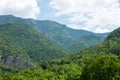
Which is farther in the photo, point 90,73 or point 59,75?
point 59,75

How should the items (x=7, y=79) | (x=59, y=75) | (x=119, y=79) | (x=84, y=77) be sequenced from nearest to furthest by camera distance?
(x=119, y=79), (x=84, y=77), (x=7, y=79), (x=59, y=75)

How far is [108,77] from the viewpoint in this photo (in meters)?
118

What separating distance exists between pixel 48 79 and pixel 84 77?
2392 inches

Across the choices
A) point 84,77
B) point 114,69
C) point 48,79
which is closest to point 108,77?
point 114,69

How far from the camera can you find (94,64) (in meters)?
126

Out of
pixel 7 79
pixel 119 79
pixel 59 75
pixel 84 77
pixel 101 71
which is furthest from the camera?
pixel 59 75

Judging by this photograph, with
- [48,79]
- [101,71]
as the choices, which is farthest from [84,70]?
[48,79]

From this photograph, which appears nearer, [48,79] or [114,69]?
[114,69]

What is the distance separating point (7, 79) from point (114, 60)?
7501 centimetres

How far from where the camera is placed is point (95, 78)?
404ft

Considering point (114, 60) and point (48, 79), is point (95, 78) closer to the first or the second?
point (114, 60)

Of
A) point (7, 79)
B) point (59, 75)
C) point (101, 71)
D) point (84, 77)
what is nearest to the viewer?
point (101, 71)

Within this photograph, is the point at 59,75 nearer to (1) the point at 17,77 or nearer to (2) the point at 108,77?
(1) the point at 17,77

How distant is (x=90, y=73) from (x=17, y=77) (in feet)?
217
